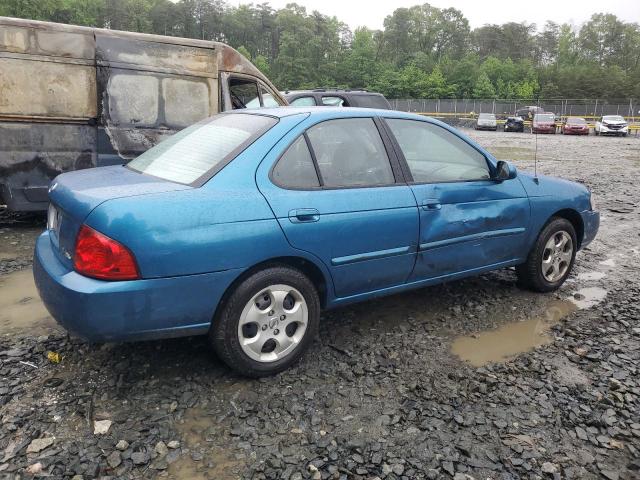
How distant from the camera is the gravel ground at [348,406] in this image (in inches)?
97.2

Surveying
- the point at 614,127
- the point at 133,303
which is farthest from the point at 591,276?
the point at 614,127

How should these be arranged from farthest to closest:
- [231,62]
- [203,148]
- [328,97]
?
[328,97] < [231,62] < [203,148]

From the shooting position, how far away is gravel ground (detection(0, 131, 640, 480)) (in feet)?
8.10

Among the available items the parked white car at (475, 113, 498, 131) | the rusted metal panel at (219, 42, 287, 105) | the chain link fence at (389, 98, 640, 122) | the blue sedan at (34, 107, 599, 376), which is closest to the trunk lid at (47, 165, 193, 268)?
the blue sedan at (34, 107, 599, 376)

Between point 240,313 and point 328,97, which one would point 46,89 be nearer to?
point 240,313

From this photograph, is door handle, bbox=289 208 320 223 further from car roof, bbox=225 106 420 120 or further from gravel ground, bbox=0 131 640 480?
gravel ground, bbox=0 131 640 480

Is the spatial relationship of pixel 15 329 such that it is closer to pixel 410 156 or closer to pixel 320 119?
pixel 320 119

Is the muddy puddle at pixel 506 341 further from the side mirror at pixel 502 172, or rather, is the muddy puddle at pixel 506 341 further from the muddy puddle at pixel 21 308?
the muddy puddle at pixel 21 308

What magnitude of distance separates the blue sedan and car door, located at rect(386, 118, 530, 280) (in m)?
0.01

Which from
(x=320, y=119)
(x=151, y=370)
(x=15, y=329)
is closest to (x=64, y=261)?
(x=151, y=370)

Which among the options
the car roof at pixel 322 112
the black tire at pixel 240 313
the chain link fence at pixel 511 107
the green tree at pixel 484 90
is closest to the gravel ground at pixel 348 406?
the black tire at pixel 240 313

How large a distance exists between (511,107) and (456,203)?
5264 centimetres

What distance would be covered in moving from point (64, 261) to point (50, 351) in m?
0.91

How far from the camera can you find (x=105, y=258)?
260 cm
